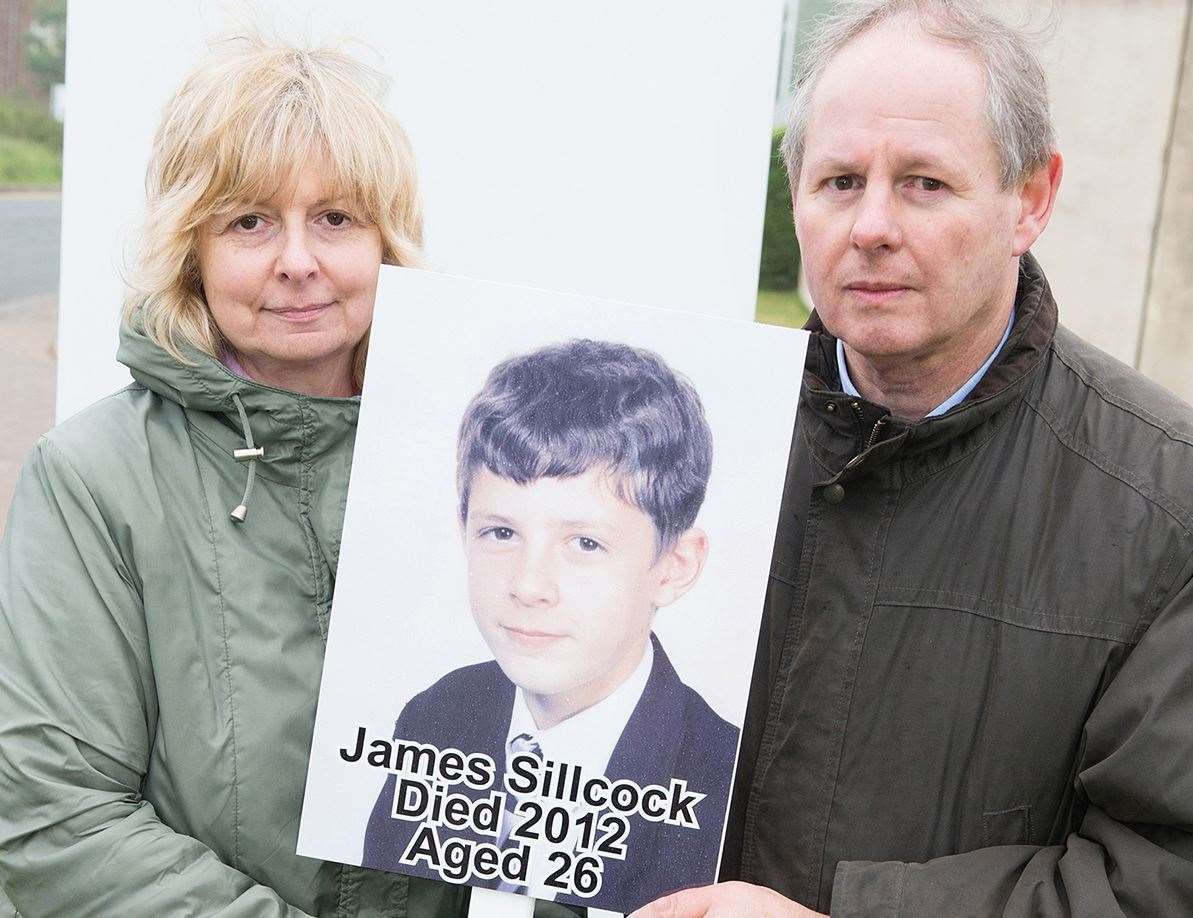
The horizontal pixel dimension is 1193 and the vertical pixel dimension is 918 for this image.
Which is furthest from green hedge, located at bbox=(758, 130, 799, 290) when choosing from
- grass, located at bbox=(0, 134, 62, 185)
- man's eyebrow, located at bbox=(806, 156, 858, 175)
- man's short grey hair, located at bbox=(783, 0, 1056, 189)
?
grass, located at bbox=(0, 134, 62, 185)

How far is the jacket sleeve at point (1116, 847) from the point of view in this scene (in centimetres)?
174

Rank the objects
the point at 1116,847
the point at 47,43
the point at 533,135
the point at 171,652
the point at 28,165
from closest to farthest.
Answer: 1. the point at 1116,847
2. the point at 171,652
3. the point at 533,135
4. the point at 28,165
5. the point at 47,43

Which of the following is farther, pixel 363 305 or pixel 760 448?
pixel 363 305

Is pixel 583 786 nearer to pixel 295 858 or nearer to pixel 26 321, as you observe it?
pixel 295 858

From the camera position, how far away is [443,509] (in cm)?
191

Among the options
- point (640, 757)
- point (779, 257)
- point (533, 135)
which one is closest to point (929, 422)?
point (640, 757)

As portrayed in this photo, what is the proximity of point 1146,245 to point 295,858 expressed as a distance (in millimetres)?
7129

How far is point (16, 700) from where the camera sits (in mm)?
1822

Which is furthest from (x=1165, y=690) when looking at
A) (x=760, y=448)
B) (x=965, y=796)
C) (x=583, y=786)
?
(x=583, y=786)

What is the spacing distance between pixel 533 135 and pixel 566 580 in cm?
161

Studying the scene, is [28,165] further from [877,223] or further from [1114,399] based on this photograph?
[1114,399]

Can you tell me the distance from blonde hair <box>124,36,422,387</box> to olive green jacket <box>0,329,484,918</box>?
0.10 metres

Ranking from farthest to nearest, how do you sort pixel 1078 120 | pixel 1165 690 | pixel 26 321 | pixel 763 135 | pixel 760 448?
1. pixel 26 321
2. pixel 1078 120
3. pixel 763 135
4. pixel 760 448
5. pixel 1165 690

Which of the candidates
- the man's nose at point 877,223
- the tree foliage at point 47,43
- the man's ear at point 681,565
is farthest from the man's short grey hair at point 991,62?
the tree foliage at point 47,43
